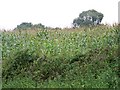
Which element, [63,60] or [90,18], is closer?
[63,60]

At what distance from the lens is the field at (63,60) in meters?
13.3

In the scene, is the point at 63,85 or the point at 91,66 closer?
the point at 63,85

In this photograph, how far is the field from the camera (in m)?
13.3

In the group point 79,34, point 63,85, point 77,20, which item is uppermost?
point 77,20

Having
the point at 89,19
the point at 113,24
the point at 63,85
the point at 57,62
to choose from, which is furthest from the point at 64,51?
the point at 89,19

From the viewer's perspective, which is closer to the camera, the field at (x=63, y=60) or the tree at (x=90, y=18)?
the field at (x=63, y=60)

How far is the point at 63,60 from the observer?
1531 centimetres

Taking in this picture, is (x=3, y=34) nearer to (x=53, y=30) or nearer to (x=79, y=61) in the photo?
(x=53, y=30)

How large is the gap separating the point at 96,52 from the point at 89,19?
12.1m

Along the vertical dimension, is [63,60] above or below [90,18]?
below

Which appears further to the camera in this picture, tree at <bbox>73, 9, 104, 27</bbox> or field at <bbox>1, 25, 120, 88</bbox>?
tree at <bbox>73, 9, 104, 27</bbox>

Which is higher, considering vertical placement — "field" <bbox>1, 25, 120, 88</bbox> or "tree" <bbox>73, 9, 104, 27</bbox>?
"tree" <bbox>73, 9, 104, 27</bbox>

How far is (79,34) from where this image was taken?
61.2 feet

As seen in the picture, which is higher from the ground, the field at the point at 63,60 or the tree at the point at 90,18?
the tree at the point at 90,18
